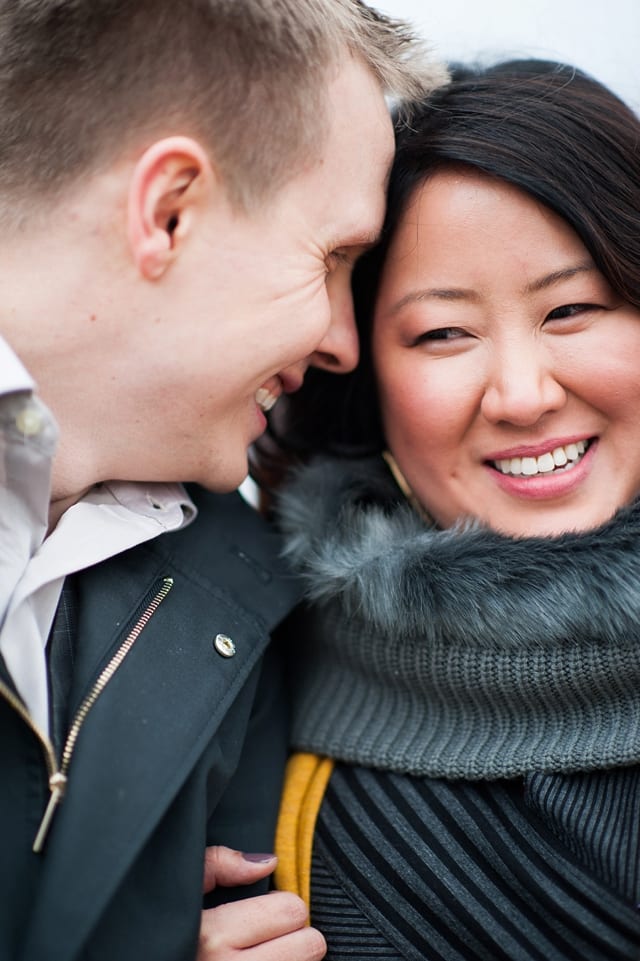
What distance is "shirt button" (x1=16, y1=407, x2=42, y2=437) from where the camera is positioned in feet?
4.65

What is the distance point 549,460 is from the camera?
1778 millimetres

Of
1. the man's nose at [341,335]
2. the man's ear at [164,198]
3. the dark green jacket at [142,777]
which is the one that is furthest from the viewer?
the man's nose at [341,335]

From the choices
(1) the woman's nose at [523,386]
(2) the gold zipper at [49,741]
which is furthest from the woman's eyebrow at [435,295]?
(2) the gold zipper at [49,741]

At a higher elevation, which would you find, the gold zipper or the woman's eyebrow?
the woman's eyebrow

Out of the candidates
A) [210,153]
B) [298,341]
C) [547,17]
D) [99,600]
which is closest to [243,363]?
[298,341]

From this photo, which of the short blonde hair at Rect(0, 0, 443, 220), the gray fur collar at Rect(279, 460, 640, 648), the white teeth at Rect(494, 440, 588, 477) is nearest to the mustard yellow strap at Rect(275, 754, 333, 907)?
the gray fur collar at Rect(279, 460, 640, 648)

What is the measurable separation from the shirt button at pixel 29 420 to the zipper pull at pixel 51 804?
0.49 m

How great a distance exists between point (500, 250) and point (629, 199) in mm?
247

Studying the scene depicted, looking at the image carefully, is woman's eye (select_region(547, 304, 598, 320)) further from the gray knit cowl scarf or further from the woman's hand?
the woman's hand

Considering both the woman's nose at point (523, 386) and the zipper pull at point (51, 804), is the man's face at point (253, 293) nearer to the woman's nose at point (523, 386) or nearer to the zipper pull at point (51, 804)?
the woman's nose at point (523, 386)

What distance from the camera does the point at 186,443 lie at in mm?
1696

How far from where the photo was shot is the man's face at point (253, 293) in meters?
1.59

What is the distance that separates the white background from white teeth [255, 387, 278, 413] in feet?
2.36

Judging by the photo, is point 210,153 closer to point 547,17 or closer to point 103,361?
point 103,361
